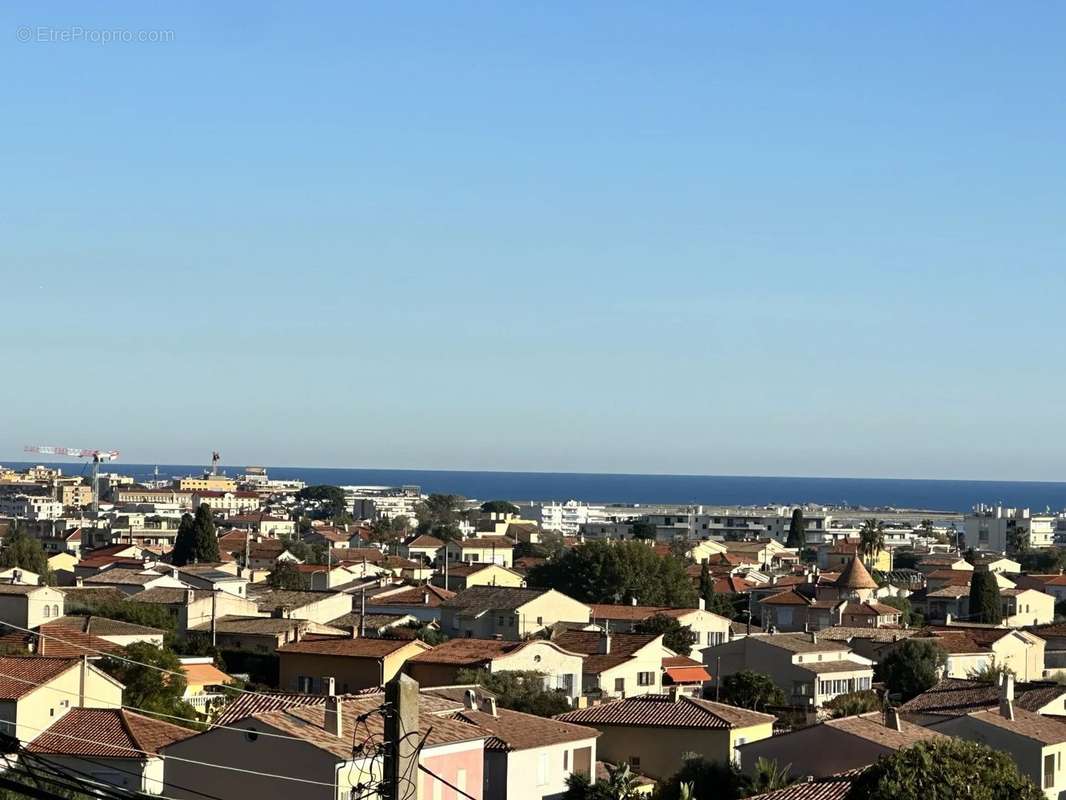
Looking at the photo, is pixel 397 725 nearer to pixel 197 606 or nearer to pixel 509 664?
pixel 509 664

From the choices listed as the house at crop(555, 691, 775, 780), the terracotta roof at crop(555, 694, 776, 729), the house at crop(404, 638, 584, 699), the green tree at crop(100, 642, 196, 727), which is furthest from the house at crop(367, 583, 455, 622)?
the house at crop(555, 691, 775, 780)

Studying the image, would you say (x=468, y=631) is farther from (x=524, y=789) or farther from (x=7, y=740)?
(x=7, y=740)

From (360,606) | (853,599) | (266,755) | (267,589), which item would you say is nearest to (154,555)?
(267,589)

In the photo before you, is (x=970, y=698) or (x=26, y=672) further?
(x=970, y=698)

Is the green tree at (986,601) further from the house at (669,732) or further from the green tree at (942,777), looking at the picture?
the green tree at (942,777)

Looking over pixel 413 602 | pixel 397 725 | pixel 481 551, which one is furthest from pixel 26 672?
pixel 481 551

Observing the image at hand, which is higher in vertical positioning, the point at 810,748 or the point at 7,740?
the point at 7,740
